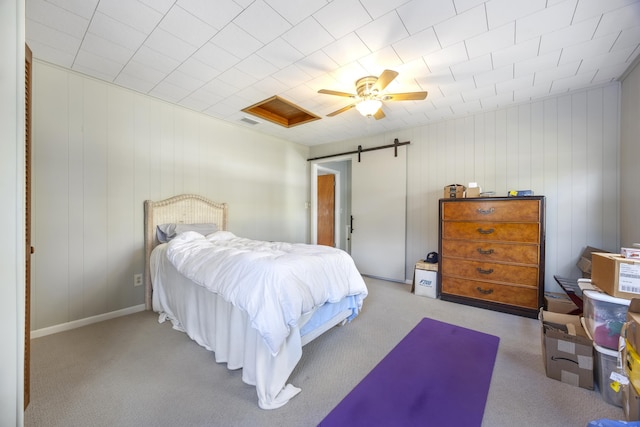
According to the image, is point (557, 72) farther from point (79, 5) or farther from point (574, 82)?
point (79, 5)

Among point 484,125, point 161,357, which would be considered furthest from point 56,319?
point 484,125

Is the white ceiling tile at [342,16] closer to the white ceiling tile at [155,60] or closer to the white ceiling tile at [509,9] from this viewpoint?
the white ceiling tile at [509,9]

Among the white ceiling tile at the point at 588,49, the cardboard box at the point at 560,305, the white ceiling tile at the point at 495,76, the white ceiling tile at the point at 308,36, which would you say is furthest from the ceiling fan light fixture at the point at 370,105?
the cardboard box at the point at 560,305

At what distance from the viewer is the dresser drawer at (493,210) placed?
2.72m

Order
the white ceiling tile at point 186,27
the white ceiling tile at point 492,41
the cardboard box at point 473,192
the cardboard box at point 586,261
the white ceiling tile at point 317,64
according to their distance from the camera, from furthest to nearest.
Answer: the cardboard box at point 473,192, the cardboard box at point 586,261, the white ceiling tile at point 317,64, the white ceiling tile at point 492,41, the white ceiling tile at point 186,27

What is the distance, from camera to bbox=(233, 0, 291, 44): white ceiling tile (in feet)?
5.50

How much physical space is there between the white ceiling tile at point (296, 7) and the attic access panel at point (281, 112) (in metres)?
1.27

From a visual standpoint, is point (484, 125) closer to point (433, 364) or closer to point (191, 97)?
point (433, 364)

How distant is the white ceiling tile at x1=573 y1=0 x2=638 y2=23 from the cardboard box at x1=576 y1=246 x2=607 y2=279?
2.14 m

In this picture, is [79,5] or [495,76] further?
[495,76]

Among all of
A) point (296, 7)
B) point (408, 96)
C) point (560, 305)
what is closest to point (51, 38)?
point (296, 7)

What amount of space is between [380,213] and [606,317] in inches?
113

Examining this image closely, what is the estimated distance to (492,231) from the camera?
115 inches

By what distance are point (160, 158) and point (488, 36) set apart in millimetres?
3489
